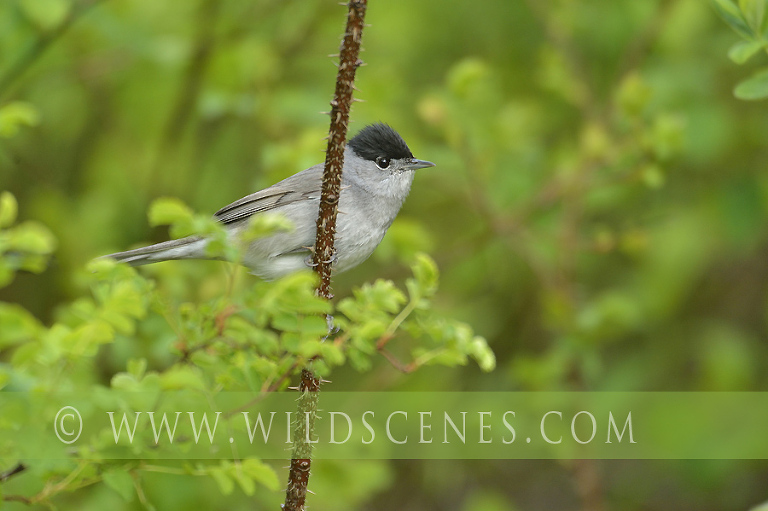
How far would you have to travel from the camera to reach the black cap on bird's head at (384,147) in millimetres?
3609

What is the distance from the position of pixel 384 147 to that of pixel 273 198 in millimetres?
621

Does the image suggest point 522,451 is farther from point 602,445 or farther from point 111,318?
point 111,318

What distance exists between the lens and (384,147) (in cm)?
364

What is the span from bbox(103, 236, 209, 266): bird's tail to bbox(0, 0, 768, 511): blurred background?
20.4 inches

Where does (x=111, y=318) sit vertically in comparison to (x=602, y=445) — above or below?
below

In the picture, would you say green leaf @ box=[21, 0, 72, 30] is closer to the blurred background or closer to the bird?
the blurred background

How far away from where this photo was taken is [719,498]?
219 inches

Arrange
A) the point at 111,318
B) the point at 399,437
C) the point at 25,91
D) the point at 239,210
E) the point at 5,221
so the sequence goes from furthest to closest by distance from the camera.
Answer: the point at 399,437 < the point at 25,91 < the point at 239,210 < the point at 5,221 < the point at 111,318

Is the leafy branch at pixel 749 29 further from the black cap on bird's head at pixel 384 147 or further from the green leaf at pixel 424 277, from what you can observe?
the black cap on bird's head at pixel 384 147

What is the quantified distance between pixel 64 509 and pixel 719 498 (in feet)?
14.6

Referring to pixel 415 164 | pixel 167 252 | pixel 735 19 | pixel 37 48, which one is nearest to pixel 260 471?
pixel 167 252

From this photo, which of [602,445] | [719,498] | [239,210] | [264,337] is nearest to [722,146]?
[602,445]

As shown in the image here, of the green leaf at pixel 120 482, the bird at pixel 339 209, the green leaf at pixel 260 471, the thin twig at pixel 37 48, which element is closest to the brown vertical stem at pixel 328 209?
the green leaf at pixel 260 471

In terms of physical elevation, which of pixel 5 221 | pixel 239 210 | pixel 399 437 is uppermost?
pixel 239 210
